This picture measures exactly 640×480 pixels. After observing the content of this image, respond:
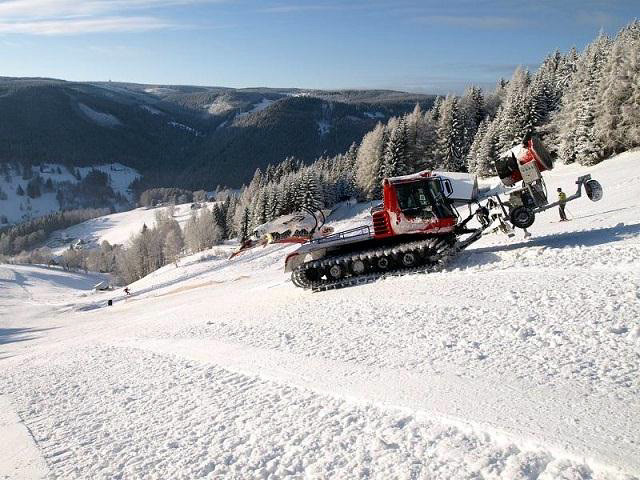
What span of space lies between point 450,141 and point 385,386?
57273 millimetres

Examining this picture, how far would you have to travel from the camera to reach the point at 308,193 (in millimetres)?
60906

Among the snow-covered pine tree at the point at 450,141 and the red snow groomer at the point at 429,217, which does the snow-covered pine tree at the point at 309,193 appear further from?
the red snow groomer at the point at 429,217

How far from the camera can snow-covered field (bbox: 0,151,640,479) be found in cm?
552

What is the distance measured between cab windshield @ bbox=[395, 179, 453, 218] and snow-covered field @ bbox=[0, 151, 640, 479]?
5.63 ft

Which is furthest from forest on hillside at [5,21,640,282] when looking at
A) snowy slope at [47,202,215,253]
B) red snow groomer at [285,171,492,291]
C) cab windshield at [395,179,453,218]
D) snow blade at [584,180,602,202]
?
snowy slope at [47,202,215,253]

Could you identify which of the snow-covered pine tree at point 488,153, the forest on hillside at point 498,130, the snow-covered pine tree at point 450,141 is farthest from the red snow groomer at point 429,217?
the snow-covered pine tree at point 450,141

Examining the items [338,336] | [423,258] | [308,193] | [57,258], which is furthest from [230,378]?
[57,258]

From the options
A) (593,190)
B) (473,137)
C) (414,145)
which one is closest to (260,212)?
(414,145)

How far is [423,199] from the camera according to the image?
46.8 ft

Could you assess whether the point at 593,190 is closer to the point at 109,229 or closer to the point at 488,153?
the point at 488,153

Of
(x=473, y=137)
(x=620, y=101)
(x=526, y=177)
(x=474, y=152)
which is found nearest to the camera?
(x=526, y=177)

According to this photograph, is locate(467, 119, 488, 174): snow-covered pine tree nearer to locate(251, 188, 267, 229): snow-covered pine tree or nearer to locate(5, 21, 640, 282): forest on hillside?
locate(5, 21, 640, 282): forest on hillside

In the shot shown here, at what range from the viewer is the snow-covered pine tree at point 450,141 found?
6041 cm

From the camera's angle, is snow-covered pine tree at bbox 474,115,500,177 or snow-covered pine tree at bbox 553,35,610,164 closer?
snow-covered pine tree at bbox 553,35,610,164
